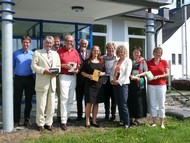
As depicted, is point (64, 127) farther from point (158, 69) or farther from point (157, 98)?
point (158, 69)

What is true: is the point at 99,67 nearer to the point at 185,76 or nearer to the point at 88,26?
the point at 88,26

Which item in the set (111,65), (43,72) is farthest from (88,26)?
(43,72)

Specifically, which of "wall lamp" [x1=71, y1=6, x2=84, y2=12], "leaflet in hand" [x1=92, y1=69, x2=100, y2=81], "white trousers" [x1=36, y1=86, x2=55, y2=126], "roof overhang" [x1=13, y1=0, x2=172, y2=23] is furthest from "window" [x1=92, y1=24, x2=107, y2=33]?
"white trousers" [x1=36, y1=86, x2=55, y2=126]

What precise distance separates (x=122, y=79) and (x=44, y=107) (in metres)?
→ 1.76

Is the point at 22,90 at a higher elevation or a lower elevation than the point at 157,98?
higher

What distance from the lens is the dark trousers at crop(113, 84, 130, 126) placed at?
6.89 metres

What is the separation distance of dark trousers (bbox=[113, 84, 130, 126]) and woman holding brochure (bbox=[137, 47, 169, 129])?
23.1 inches

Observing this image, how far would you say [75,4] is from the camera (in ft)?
28.2

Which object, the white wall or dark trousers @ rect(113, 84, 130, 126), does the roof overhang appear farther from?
A: the white wall

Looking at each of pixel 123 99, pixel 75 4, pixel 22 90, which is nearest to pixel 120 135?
pixel 123 99

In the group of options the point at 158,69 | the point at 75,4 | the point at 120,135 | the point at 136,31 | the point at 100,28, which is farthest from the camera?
the point at 136,31

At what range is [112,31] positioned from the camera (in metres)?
17.1

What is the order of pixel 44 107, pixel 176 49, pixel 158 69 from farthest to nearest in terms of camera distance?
pixel 176 49 < pixel 158 69 < pixel 44 107

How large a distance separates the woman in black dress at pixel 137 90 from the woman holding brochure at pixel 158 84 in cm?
18
